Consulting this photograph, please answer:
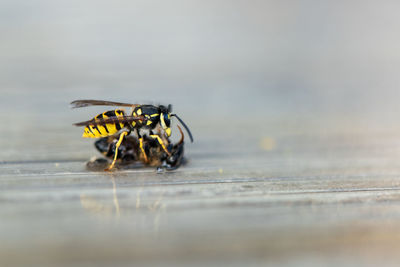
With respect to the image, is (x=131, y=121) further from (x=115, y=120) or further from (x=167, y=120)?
(x=167, y=120)

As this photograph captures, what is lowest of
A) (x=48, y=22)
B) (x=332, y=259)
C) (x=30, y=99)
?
(x=332, y=259)

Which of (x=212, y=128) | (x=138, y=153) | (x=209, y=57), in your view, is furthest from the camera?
(x=209, y=57)

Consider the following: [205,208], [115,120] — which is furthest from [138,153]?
[205,208]

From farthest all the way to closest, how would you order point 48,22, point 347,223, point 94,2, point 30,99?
point 94,2 < point 48,22 < point 30,99 < point 347,223

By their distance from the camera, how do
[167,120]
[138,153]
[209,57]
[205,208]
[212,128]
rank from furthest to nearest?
[209,57] < [212,128] < [167,120] < [138,153] < [205,208]

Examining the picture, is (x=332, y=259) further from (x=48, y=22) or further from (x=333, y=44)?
(x=48, y=22)

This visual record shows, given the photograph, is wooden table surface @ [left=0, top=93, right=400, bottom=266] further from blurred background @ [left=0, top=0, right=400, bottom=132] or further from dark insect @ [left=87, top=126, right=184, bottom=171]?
blurred background @ [left=0, top=0, right=400, bottom=132]

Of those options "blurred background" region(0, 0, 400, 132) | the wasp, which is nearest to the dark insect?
the wasp

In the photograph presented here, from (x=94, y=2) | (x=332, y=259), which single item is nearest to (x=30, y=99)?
(x=332, y=259)
